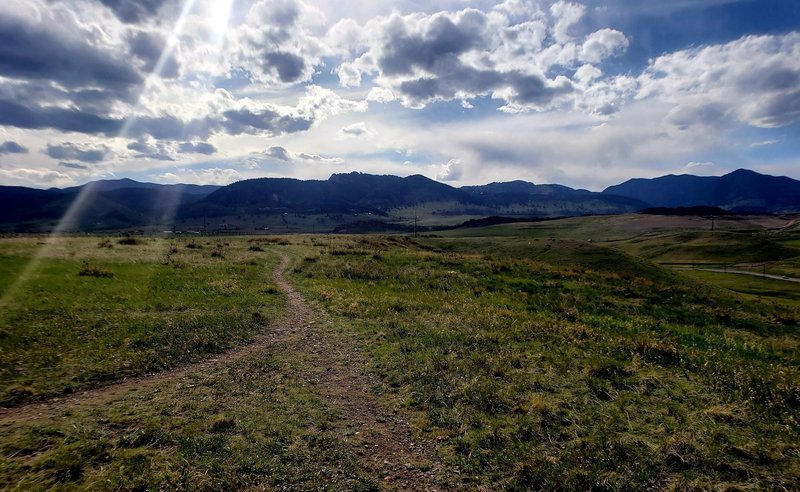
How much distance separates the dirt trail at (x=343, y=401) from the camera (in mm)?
8945

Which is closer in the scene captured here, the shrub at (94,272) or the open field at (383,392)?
the open field at (383,392)

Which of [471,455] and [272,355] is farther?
[272,355]

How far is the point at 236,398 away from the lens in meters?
12.0

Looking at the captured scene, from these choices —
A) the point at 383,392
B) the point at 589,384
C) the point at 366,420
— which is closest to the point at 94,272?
the point at 383,392

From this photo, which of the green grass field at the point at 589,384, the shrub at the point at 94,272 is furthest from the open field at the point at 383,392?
Result: the shrub at the point at 94,272

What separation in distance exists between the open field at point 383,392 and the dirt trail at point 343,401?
8 cm

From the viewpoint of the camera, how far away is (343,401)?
1221 cm

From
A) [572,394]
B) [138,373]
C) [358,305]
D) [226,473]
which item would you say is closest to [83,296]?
[138,373]

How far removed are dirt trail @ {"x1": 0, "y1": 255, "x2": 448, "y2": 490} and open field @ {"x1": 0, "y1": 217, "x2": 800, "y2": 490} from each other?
3.0 inches

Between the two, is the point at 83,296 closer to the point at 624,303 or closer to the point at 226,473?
the point at 226,473

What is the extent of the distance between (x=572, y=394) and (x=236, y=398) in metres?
10.4

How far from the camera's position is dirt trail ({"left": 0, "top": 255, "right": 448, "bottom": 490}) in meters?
8.95

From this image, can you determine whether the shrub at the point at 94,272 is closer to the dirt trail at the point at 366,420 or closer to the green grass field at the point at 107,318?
the green grass field at the point at 107,318

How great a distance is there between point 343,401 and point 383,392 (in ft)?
4.61
